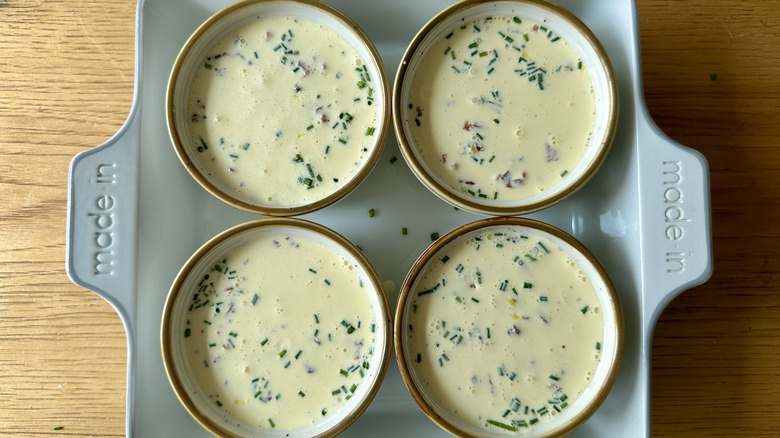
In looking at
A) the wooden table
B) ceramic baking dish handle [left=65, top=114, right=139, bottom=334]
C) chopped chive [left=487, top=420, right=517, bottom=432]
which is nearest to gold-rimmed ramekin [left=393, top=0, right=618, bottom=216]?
the wooden table

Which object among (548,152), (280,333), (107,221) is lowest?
(280,333)

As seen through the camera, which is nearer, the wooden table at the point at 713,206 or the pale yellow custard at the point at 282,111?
the pale yellow custard at the point at 282,111

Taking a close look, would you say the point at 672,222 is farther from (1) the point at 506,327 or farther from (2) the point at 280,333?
(2) the point at 280,333

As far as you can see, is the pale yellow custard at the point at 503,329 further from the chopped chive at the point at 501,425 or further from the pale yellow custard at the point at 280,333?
the pale yellow custard at the point at 280,333

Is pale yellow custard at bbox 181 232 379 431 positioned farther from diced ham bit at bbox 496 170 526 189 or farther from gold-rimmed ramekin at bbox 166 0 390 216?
diced ham bit at bbox 496 170 526 189

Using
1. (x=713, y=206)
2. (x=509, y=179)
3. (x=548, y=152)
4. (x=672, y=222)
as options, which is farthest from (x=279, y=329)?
(x=713, y=206)

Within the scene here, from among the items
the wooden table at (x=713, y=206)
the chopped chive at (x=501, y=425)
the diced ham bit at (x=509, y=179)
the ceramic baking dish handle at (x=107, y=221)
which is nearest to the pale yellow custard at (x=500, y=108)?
the diced ham bit at (x=509, y=179)

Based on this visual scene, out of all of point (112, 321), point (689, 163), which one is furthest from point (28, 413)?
point (689, 163)
